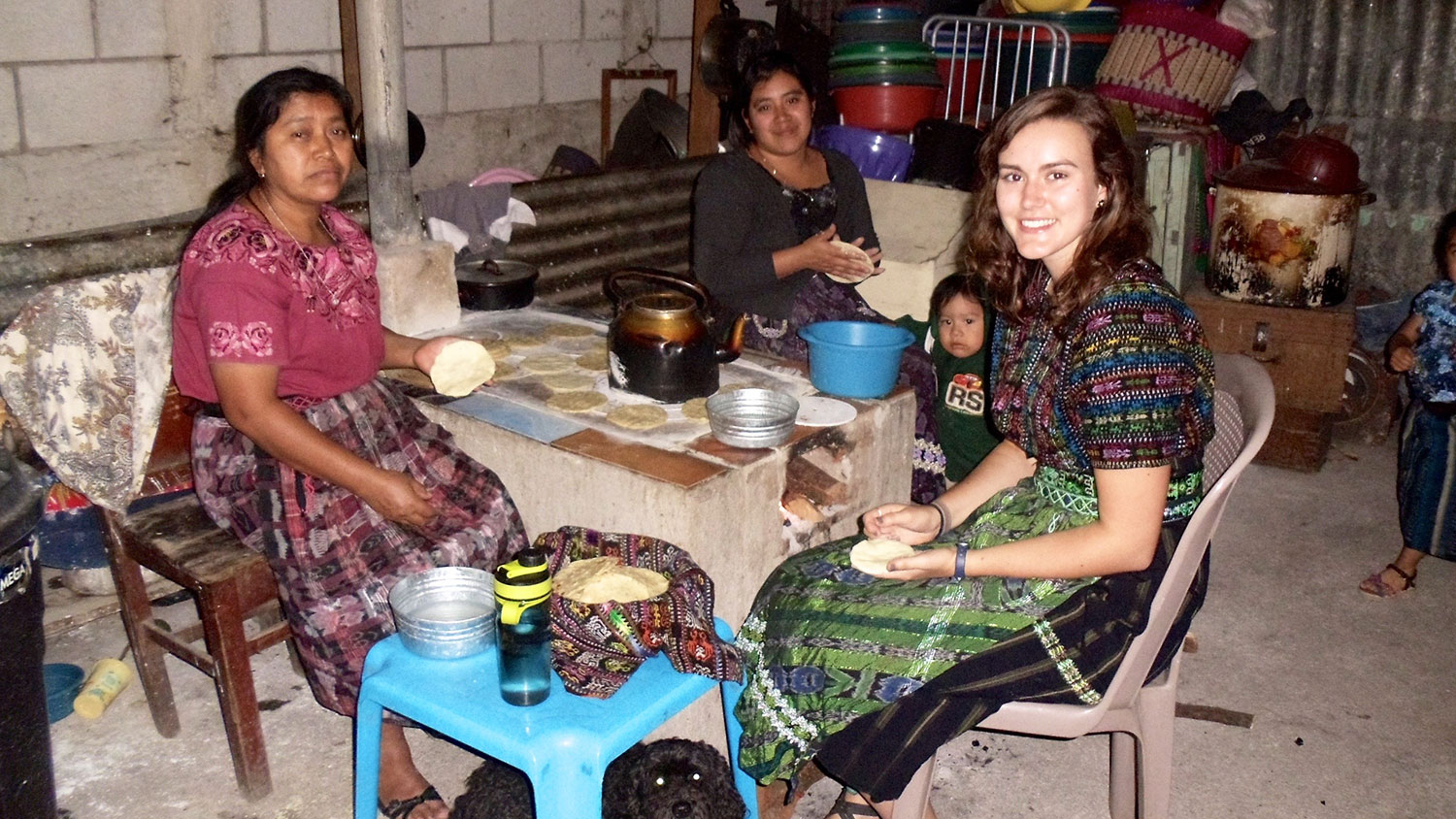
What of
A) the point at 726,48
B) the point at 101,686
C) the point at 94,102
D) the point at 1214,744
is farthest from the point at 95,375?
the point at 726,48

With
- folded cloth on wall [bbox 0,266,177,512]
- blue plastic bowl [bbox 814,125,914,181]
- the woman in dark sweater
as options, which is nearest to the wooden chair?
folded cloth on wall [bbox 0,266,177,512]

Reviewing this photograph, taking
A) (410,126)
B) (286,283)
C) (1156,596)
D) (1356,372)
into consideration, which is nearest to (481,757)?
(286,283)

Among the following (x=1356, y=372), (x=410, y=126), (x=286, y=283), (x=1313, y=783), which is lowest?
(x=1313, y=783)

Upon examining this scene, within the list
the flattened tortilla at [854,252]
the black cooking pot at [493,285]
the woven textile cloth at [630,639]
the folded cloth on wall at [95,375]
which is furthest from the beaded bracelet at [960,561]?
the black cooking pot at [493,285]

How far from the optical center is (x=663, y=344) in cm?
279

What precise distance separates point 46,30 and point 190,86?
59 cm

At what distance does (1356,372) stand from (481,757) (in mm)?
4296

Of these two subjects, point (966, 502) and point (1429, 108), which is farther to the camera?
point (1429, 108)

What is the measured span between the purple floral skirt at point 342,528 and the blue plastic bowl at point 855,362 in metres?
0.88

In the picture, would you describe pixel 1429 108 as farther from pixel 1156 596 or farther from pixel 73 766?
pixel 73 766

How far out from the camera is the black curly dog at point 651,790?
223 centimetres

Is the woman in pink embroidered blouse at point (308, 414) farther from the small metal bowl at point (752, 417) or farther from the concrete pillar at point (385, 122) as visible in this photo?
the concrete pillar at point (385, 122)

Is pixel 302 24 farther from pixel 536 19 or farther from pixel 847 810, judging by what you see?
pixel 847 810

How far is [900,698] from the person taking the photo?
81.4 inches
